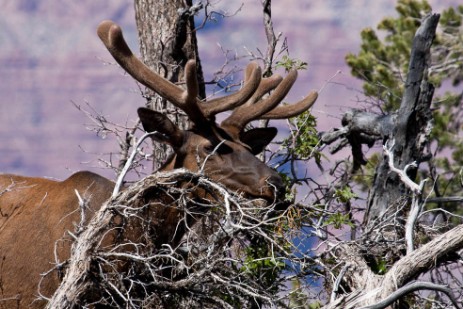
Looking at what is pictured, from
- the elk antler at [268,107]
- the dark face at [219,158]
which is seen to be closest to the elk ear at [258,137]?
the elk antler at [268,107]

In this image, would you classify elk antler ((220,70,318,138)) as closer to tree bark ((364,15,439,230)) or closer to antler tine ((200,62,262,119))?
antler tine ((200,62,262,119))

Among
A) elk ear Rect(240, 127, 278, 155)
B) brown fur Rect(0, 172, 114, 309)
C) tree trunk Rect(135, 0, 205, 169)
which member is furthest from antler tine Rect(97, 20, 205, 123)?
tree trunk Rect(135, 0, 205, 169)

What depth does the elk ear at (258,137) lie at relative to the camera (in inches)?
281

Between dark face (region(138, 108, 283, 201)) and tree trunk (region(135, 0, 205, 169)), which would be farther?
tree trunk (region(135, 0, 205, 169))

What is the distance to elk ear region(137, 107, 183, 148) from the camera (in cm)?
651

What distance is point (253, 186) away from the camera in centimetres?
628

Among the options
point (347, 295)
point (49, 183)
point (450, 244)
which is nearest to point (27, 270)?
point (49, 183)

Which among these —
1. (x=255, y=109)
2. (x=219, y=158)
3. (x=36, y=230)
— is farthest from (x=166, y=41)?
(x=36, y=230)

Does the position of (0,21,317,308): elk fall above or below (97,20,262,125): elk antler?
below

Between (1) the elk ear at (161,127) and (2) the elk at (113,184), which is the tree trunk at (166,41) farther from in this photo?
(1) the elk ear at (161,127)

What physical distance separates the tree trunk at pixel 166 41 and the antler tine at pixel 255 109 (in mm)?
1205

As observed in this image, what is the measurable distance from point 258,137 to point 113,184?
4.36ft

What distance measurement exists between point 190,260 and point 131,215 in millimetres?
795

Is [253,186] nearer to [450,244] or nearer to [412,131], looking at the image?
[450,244]
